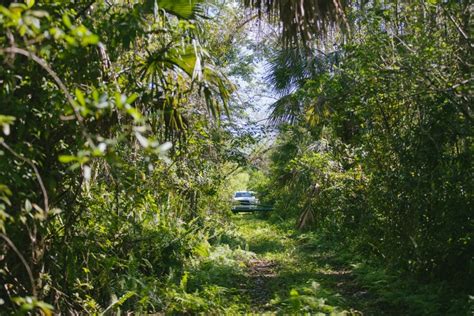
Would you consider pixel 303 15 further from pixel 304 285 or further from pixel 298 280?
pixel 298 280

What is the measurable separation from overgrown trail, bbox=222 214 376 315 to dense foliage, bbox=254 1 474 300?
0.97m

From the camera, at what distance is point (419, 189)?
24.6ft

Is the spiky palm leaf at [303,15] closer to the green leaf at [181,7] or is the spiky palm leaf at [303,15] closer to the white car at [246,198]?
the green leaf at [181,7]

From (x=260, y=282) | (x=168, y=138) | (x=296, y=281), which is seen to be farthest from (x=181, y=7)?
(x=260, y=282)

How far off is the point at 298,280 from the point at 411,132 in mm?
3735

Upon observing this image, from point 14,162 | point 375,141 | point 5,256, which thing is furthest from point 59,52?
point 375,141

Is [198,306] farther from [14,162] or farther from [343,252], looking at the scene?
[343,252]

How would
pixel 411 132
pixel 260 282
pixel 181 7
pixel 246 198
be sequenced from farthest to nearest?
1. pixel 246 198
2. pixel 260 282
3. pixel 411 132
4. pixel 181 7

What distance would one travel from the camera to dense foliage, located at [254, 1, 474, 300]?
6.91 meters

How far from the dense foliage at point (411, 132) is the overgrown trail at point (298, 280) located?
969 mm

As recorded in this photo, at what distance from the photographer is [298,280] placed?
33.0 ft

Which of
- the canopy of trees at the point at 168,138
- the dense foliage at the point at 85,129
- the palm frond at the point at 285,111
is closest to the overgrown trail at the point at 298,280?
the canopy of trees at the point at 168,138

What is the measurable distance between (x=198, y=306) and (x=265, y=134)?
9052 mm

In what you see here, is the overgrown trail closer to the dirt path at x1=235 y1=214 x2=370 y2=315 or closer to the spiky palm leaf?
the dirt path at x1=235 y1=214 x2=370 y2=315
